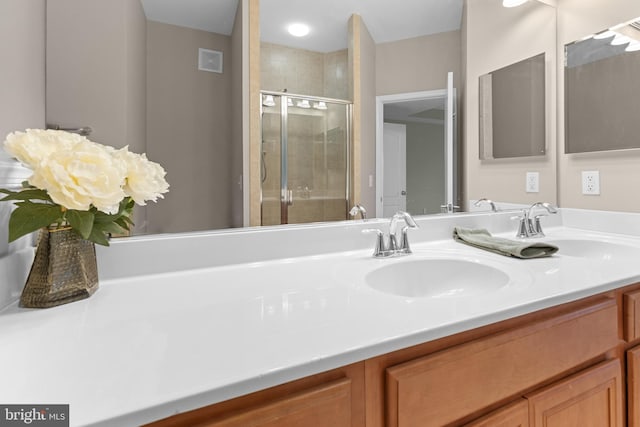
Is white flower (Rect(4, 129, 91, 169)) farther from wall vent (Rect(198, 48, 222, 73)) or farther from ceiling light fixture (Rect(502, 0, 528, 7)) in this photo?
ceiling light fixture (Rect(502, 0, 528, 7))

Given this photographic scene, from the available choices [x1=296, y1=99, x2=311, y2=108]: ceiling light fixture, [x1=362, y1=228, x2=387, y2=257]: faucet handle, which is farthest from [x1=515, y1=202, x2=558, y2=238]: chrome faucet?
[x1=296, y1=99, x2=311, y2=108]: ceiling light fixture

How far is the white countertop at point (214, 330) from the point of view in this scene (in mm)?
413

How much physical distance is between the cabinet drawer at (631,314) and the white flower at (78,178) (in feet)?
4.11

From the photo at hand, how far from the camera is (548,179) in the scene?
5.84 ft

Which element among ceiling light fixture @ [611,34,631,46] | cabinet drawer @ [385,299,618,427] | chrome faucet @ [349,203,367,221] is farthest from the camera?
ceiling light fixture @ [611,34,631,46]

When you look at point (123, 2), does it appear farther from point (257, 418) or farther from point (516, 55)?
point (516, 55)

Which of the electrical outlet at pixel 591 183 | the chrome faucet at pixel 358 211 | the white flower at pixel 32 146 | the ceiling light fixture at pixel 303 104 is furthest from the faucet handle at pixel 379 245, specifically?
the electrical outlet at pixel 591 183

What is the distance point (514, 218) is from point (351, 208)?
0.85 m

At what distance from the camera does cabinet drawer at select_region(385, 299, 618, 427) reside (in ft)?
1.88

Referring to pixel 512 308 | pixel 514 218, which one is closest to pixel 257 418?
pixel 512 308

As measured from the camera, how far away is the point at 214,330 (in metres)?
0.58

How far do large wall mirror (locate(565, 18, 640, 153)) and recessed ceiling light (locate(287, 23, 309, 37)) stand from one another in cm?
140

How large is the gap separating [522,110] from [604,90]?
0.33 metres

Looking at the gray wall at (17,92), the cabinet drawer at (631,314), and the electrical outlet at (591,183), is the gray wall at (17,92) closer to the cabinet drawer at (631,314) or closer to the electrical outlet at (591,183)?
the cabinet drawer at (631,314)
